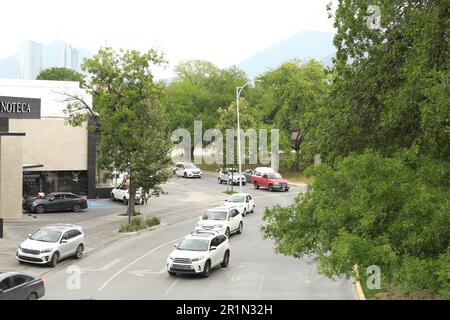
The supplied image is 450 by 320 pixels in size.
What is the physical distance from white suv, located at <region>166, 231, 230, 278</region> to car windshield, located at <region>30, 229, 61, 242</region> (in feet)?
17.7

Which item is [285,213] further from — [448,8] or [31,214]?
[31,214]

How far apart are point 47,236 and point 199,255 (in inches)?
275

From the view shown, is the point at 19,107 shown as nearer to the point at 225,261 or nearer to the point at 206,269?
the point at 225,261

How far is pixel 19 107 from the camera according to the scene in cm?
3122

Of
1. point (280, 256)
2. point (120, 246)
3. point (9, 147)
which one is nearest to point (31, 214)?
point (9, 147)

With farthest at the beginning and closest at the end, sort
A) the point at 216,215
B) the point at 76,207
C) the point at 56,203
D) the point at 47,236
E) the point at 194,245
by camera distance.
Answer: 1. the point at 76,207
2. the point at 56,203
3. the point at 216,215
4. the point at 47,236
5. the point at 194,245

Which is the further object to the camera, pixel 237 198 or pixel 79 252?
pixel 237 198

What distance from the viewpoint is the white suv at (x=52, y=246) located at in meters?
22.8

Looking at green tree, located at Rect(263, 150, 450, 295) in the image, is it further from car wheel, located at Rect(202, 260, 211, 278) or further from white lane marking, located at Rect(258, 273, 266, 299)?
car wheel, located at Rect(202, 260, 211, 278)

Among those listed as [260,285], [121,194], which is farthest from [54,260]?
[121,194]

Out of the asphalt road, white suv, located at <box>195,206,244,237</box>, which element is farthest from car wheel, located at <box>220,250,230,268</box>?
white suv, located at <box>195,206,244,237</box>

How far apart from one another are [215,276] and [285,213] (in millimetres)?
7613

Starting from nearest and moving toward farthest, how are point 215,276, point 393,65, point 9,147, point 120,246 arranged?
point 393,65 → point 215,276 → point 120,246 → point 9,147

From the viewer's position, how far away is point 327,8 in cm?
1914
